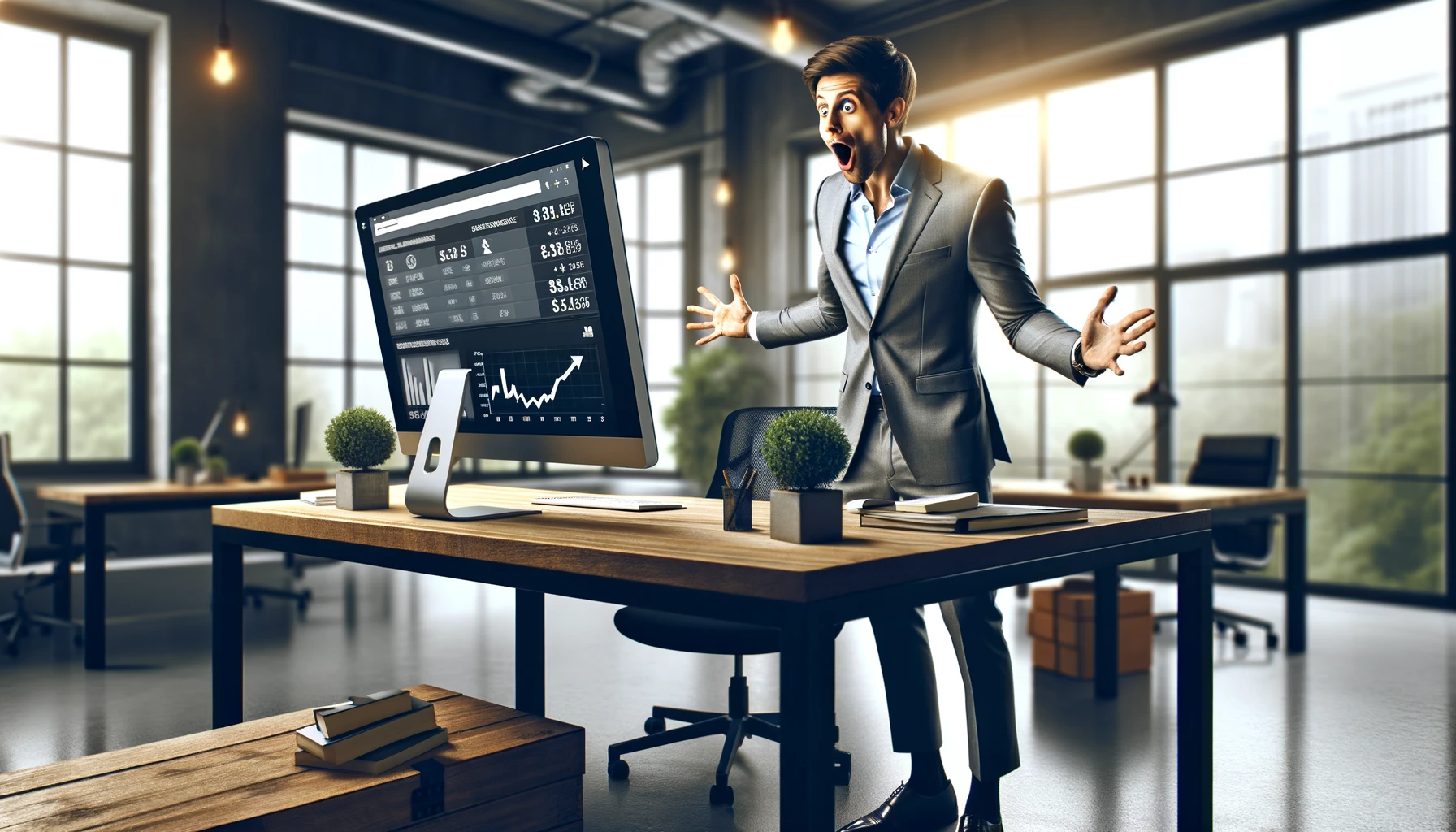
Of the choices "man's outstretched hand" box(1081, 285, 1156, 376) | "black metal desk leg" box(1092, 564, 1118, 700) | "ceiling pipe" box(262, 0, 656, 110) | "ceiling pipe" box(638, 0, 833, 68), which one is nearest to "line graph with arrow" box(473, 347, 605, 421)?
"man's outstretched hand" box(1081, 285, 1156, 376)

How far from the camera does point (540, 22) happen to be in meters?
8.68

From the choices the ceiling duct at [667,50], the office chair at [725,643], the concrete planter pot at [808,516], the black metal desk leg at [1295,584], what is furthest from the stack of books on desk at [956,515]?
the ceiling duct at [667,50]

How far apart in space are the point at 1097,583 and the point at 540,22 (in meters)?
7.00

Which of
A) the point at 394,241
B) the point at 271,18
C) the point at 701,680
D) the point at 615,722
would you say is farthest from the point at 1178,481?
the point at 271,18

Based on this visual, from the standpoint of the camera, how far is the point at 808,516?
4.60ft

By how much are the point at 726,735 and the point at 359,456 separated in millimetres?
1295

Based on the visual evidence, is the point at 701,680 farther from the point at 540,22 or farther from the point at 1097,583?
the point at 540,22

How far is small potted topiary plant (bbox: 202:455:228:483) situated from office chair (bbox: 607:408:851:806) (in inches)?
121

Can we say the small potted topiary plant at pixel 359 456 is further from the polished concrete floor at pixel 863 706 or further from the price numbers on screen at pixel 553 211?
the polished concrete floor at pixel 863 706

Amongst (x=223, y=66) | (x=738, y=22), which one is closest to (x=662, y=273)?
(x=738, y=22)

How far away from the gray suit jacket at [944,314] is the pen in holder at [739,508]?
0.56 meters

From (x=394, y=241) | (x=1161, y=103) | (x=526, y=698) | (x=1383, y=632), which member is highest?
(x=1161, y=103)

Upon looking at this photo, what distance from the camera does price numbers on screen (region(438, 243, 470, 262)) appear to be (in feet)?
6.25

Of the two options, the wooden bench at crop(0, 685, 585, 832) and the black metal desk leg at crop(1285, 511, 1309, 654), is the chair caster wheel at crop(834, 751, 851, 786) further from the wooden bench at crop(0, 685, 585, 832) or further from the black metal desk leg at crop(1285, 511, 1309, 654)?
the black metal desk leg at crop(1285, 511, 1309, 654)
